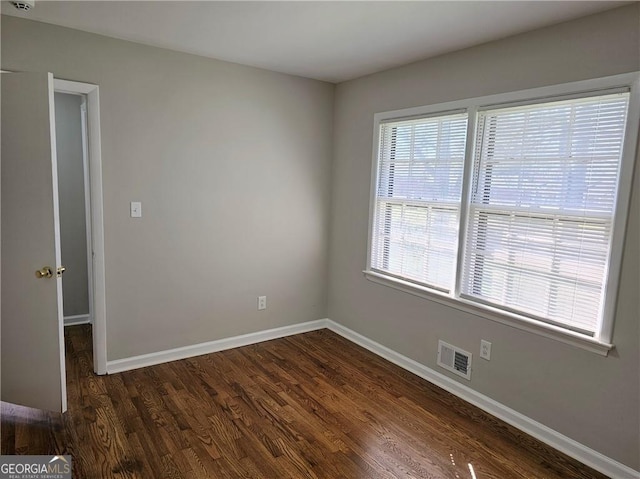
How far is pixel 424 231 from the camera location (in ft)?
10.3

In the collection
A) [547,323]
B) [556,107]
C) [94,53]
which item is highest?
[94,53]

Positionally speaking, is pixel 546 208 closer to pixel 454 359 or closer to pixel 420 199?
pixel 420 199

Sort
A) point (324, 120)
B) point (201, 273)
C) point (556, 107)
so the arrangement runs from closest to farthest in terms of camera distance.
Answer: point (556, 107) → point (201, 273) → point (324, 120)

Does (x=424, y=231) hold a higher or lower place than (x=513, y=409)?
higher

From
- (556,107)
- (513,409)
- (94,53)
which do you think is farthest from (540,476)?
(94,53)

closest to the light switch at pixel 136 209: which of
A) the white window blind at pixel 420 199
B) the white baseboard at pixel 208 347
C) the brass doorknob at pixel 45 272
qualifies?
the brass doorknob at pixel 45 272

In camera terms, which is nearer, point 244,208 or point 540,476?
point 540,476

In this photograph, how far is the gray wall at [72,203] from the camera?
3693 mm

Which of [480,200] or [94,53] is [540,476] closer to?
[480,200]

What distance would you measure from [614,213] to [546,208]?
349mm

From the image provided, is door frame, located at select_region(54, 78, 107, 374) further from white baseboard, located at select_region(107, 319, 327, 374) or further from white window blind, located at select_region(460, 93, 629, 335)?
white window blind, located at select_region(460, 93, 629, 335)

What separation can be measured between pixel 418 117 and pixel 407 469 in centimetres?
235

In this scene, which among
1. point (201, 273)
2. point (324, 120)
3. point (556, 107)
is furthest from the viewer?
point (324, 120)

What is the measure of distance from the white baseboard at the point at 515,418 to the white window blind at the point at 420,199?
0.66 m
